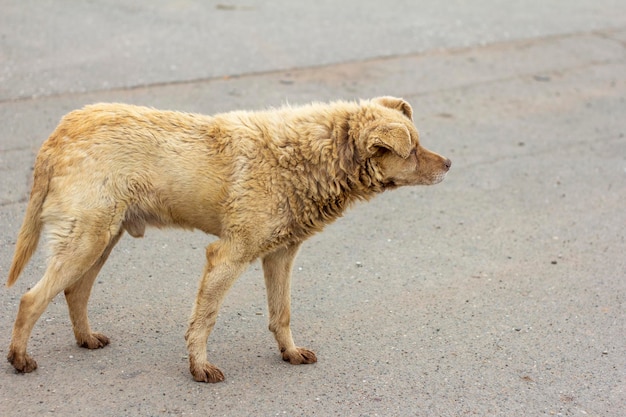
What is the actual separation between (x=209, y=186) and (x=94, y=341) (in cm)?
120

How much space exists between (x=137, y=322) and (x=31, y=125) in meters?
3.39

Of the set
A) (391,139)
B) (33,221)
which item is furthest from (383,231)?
(33,221)

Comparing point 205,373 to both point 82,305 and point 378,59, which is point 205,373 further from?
point 378,59

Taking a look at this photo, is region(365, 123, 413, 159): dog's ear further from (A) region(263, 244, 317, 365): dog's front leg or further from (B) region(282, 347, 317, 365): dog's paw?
(B) region(282, 347, 317, 365): dog's paw

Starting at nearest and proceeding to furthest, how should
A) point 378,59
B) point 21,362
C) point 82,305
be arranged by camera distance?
point 21,362, point 82,305, point 378,59

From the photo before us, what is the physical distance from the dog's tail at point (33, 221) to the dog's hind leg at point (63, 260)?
0.22 m

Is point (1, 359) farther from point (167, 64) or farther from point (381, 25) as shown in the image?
point (381, 25)

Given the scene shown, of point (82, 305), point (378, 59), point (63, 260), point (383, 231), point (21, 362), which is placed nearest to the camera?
point (63, 260)

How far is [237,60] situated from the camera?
998 cm

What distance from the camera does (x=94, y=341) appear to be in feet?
16.8

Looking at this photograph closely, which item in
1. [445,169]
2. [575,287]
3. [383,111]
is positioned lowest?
[575,287]

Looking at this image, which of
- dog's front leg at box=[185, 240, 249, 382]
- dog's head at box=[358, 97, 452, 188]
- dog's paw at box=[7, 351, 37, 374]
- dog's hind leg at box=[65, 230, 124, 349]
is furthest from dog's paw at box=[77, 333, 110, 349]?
dog's head at box=[358, 97, 452, 188]

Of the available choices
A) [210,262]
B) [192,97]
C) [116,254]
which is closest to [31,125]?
[192,97]

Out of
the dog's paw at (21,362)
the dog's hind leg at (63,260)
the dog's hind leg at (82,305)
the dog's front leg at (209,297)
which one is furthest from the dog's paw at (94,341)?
the dog's front leg at (209,297)
